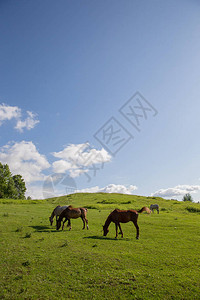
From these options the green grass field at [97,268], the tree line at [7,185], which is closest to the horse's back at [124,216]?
the green grass field at [97,268]

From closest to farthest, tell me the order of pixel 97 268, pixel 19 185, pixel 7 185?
pixel 97 268 → pixel 7 185 → pixel 19 185

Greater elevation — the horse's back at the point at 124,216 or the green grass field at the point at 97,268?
the horse's back at the point at 124,216

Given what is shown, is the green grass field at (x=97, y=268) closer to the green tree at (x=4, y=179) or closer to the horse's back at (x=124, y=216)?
the horse's back at (x=124, y=216)

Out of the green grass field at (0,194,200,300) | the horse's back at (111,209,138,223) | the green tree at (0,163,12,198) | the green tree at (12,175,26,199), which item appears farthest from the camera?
the green tree at (12,175,26,199)

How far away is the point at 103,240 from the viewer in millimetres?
14328

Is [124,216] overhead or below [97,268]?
overhead

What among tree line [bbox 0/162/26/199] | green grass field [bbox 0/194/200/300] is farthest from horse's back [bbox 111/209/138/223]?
tree line [bbox 0/162/26/199]

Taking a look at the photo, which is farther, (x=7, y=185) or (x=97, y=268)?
(x=7, y=185)

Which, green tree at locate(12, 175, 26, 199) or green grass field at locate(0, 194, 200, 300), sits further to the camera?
green tree at locate(12, 175, 26, 199)

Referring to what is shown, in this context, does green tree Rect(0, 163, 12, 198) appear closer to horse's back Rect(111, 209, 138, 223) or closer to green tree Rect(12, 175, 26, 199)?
green tree Rect(12, 175, 26, 199)

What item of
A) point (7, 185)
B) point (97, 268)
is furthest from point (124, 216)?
point (7, 185)

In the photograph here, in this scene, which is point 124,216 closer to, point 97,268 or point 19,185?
point 97,268

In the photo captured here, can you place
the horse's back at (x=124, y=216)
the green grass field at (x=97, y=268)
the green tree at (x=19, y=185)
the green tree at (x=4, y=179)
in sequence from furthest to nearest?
1. the green tree at (x=19, y=185)
2. the green tree at (x=4, y=179)
3. the horse's back at (x=124, y=216)
4. the green grass field at (x=97, y=268)

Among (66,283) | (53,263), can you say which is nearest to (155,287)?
(66,283)
